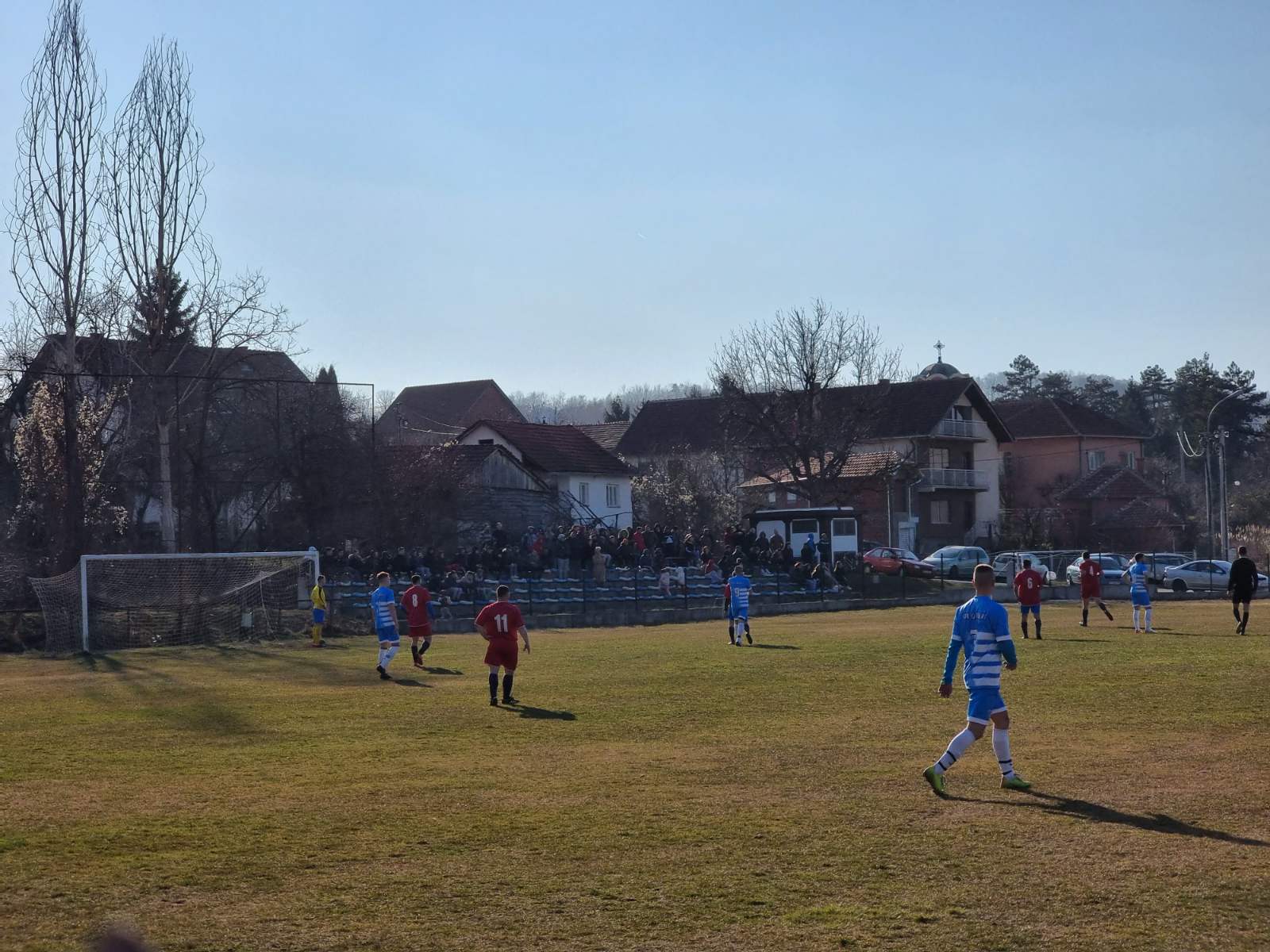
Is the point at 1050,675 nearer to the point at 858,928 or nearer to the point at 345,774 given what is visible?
the point at 345,774

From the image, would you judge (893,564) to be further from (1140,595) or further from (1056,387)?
(1056,387)

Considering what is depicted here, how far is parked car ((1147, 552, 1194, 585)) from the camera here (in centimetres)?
5409

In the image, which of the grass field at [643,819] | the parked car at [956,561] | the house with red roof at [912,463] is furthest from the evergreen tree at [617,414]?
the grass field at [643,819]

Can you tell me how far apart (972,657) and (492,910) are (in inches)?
209

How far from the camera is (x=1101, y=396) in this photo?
12444 centimetres

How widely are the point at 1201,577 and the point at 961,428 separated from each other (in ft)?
80.9

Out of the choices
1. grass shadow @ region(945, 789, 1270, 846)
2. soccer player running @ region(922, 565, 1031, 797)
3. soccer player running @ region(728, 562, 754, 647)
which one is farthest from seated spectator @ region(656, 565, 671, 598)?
grass shadow @ region(945, 789, 1270, 846)

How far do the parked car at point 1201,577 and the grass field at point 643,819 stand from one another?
32453 mm

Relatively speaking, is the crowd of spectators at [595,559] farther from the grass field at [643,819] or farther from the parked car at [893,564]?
the grass field at [643,819]

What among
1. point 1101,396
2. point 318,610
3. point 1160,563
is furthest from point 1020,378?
point 318,610

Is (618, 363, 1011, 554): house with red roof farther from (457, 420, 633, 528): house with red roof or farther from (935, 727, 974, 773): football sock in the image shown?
(935, 727, 974, 773): football sock

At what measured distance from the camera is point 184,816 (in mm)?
11164

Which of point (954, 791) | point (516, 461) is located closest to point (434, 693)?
point (954, 791)

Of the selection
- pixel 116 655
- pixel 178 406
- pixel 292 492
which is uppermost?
pixel 178 406
